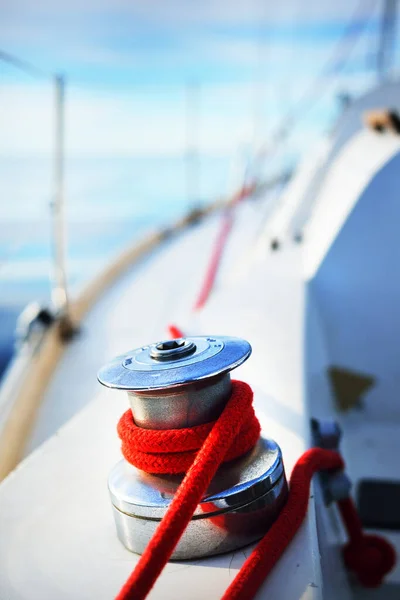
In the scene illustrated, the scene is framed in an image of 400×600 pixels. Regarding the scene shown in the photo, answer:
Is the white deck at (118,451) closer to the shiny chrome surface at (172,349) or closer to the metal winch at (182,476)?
the metal winch at (182,476)

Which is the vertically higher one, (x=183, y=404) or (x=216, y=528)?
(x=183, y=404)

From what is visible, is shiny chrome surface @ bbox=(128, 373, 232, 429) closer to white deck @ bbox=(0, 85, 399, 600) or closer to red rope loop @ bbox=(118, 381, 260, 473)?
red rope loop @ bbox=(118, 381, 260, 473)

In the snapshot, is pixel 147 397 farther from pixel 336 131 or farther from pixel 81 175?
pixel 81 175

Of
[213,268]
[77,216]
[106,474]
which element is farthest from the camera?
[77,216]

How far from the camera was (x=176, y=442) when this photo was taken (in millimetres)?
651

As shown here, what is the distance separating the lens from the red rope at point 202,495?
0.55 metres

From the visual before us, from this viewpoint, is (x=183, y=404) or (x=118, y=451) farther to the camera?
(x=118, y=451)

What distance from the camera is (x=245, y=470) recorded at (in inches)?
26.5

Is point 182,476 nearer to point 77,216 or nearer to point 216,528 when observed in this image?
point 216,528

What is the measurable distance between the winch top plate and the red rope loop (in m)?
0.05

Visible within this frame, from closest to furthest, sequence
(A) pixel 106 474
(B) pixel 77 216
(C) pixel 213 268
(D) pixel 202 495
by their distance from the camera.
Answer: (D) pixel 202 495 → (A) pixel 106 474 → (C) pixel 213 268 → (B) pixel 77 216

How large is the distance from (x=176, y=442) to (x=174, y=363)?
0.27 ft

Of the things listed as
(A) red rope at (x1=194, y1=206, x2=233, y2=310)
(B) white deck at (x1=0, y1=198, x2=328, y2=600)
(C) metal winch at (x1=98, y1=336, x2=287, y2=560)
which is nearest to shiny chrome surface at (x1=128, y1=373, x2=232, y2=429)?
(C) metal winch at (x1=98, y1=336, x2=287, y2=560)

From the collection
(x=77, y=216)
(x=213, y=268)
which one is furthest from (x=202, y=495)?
(x=77, y=216)
